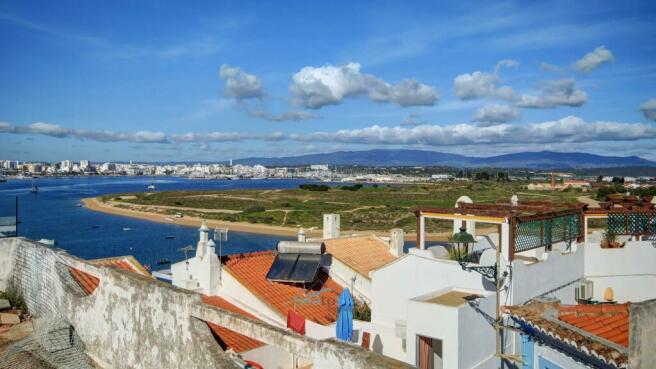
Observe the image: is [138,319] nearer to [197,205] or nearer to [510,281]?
[510,281]

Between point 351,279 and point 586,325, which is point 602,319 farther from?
point 351,279

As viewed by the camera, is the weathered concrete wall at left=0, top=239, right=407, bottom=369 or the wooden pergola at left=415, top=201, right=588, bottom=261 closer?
the weathered concrete wall at left=0, top=239, right=407, bottom=369

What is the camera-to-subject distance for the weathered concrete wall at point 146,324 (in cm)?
599

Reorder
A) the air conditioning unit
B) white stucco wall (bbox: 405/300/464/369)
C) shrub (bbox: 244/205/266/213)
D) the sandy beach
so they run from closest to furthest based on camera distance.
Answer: white stucco wall (bbox: 405/300/464/369) < the air conditioning unit < the sandy beach < shrub (bbox: 244/205/266/213)

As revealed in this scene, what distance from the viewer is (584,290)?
13.0 m

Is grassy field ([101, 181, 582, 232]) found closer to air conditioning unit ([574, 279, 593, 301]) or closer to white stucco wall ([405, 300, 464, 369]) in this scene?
air conditioning unit ([574, 279, 593, 301])

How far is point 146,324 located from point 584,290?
1058cm

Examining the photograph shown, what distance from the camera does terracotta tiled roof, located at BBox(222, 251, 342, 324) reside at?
13.6 meters

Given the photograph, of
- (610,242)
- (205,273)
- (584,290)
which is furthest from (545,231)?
(205,273)

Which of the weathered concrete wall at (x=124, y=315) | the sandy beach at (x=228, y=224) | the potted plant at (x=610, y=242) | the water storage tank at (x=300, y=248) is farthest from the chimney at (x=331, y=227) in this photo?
the sandy beach at (x=228, y=224)

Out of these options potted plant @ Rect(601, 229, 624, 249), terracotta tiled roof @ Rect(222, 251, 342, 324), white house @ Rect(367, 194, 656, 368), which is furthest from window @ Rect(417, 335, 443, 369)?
potted plant @ Rect(601, 229, 624, 249)

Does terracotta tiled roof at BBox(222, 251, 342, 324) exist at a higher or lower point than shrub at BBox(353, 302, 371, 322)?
higher

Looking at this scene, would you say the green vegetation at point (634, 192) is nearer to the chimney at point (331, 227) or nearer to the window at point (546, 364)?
the chimney at point (331, 227)

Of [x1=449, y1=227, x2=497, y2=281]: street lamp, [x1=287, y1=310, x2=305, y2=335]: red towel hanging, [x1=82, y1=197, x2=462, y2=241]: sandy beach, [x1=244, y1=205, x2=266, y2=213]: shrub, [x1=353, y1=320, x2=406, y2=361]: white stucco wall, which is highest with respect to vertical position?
[x1=449, y1=227, x2=497, y2=281]: street lamp
